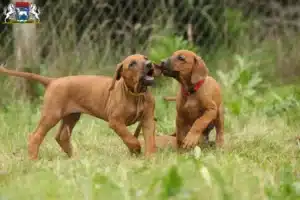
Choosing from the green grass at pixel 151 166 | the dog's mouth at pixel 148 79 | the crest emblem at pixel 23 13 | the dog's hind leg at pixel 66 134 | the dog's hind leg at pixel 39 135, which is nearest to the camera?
the green grass at pixel 151 166

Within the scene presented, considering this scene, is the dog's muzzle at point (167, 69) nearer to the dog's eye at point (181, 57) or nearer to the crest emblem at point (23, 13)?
the dog's eye at point (181, 57)

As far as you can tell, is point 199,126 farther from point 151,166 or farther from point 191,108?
point 151,166

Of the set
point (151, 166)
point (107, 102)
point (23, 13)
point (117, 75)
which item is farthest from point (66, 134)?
point (23, 13)

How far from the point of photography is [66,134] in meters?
5.89

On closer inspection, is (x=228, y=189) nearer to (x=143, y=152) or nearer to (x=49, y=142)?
(x=143, y=152)

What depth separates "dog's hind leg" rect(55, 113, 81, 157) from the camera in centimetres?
587

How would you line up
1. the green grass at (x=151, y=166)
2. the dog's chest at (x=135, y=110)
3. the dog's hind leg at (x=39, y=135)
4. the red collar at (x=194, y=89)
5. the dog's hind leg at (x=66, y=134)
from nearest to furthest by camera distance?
the green grass at (x=151, y=166) → the dog's chest at (x=135, y=110) → the dog's hind leg at (x=39, y=135) → the red collar at (x=194, y=89) → the dog's hind leg at (x=66, y=134)

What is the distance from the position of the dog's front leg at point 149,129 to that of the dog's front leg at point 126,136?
76 mm

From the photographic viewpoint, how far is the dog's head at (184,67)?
5680 mm

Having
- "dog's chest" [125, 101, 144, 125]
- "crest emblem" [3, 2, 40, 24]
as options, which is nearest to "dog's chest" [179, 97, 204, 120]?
"dog's chest" [125, 101, 144, 125]

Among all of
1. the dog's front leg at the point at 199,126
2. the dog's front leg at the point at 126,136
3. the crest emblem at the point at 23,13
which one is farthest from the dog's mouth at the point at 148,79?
the crest emblem at the point at 23,13

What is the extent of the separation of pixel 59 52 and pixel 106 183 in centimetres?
496

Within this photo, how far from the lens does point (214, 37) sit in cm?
989

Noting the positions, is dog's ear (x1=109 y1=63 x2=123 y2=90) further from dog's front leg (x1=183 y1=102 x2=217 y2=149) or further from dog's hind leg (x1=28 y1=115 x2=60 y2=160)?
dog's front leg (x1=183 y1=102 x2=217 y2=149)
